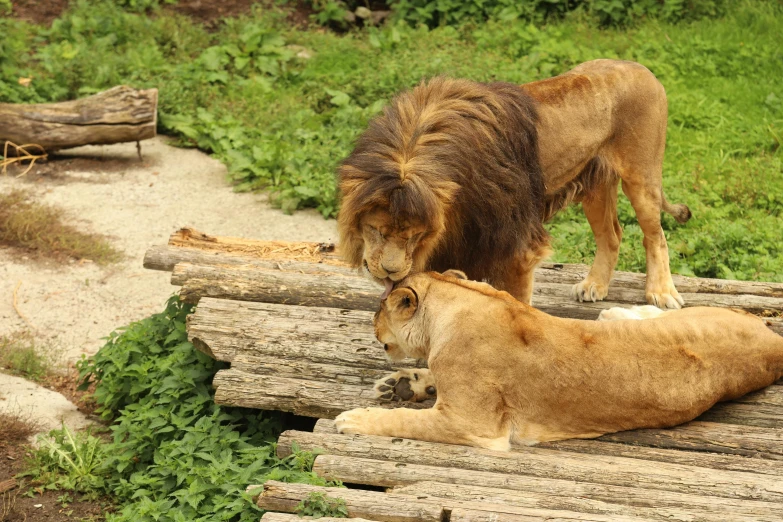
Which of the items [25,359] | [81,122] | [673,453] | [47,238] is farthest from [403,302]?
[81,122]

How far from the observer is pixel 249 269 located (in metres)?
6.27

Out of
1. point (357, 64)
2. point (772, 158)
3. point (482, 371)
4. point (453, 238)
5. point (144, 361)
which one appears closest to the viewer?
point (482, 371)

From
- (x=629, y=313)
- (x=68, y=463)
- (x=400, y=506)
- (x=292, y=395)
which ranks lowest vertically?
(x=68, y=463)

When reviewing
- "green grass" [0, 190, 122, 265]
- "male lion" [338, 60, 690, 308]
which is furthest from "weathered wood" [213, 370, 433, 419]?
"green grass" [0, 190, 122, 265]

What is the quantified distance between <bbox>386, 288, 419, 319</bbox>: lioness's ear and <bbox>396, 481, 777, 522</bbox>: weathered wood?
2.76 feet

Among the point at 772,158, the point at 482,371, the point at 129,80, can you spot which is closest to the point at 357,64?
the point at 129,80

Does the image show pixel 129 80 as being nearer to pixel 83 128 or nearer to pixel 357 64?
pixel 83 128

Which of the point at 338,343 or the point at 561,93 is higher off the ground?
the point at 561,93

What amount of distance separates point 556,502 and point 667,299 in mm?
2475

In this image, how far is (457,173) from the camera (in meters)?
4.70

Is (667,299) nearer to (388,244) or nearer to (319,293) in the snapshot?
(319,293)

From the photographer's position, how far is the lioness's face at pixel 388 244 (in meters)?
4.55

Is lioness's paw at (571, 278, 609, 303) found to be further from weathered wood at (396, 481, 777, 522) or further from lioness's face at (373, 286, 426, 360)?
weathered wood at (396, 481, 777, 522)

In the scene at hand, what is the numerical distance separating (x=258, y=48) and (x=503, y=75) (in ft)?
9.72
